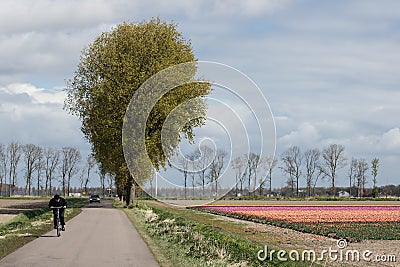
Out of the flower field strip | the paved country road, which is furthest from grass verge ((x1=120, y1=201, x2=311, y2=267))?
the flower field strip

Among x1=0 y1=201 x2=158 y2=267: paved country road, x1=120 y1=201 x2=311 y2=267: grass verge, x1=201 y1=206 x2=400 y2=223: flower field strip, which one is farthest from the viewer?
x1=201 y1=206 x2=400 y2=223: flower field strip

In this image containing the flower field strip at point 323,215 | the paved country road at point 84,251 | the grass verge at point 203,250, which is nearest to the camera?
the grass verge at point 203,250

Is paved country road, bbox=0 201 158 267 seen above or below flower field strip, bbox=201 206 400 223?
above

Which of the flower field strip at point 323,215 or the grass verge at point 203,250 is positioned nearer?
the grass verge at point 203,250

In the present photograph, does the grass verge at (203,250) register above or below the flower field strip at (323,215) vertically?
above

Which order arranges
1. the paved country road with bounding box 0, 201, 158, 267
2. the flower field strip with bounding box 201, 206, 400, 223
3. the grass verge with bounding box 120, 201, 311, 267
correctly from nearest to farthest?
the grass verge with bounding box 120, 201, 311, 267, the paved country road with bounding box 0, 201, 158, 267, the flower field strip with bounding box 201, 206, 400, 223

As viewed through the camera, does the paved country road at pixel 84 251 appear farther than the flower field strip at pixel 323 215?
No

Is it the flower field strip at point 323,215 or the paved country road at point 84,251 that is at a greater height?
the paved country road at point 84,251

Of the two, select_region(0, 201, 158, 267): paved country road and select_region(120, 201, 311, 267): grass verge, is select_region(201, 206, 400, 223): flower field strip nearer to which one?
select_region(0, 201, 158, 267): paved country road

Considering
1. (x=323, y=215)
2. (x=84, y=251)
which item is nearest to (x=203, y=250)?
(x=84, y=251)

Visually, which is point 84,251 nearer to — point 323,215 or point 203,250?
point 203,250

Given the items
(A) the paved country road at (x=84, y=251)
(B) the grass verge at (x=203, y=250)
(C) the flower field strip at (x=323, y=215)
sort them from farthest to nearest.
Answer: (C) the flower field strip at (x=323, y=215) → (A) the paved country road at (x=84, y=251) → (B) the grass verge at (x=203, y=250)

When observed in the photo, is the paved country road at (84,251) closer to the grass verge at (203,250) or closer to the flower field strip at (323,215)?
the grass verge at (203,250)

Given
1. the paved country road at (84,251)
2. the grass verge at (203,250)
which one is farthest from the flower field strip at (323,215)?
the grass verge at (203,250)
